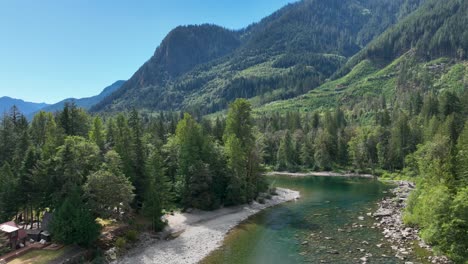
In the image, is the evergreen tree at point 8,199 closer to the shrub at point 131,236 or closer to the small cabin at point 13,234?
the small cabin at point 13,234

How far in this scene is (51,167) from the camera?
51.7 m

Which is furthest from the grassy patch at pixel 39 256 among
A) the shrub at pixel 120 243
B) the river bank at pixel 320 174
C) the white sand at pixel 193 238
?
the river bank at pixel 320 174

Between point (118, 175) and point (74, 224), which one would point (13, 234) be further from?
point (118, 175)

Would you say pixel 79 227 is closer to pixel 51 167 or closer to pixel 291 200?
pixel 51 167

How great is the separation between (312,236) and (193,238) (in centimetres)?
1838

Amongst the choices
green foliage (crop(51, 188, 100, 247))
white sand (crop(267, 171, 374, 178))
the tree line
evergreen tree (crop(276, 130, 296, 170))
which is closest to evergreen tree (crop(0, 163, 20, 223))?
the tree line

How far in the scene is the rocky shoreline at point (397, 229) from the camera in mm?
46378

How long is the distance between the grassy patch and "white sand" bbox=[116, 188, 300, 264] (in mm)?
7821

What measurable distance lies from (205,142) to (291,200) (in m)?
24.9

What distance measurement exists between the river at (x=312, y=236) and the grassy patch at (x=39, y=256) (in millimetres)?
18156

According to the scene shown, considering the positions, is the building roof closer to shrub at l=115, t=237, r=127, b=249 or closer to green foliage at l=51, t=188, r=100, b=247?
green foliage at l=51, t=188, r=100, b=247

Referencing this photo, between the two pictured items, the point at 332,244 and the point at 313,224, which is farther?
the point at 313,224

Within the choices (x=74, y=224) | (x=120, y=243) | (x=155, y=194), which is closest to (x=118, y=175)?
(x=155, y=194)

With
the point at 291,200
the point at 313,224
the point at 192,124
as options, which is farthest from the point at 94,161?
the point at 291,200
